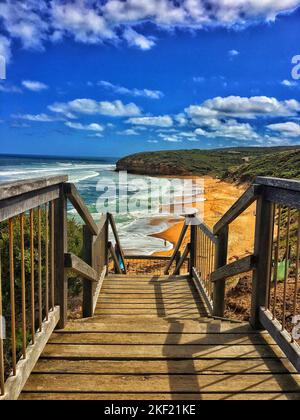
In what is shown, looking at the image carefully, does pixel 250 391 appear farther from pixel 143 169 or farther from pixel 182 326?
pixel 143 169

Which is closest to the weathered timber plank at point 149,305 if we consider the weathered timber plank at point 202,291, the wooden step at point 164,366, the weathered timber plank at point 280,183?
the weathered timber plank at point 202,291

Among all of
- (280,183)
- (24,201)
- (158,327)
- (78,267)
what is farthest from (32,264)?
(280,183)

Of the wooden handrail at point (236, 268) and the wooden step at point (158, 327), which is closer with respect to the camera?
the wooden step at point (158, 327)

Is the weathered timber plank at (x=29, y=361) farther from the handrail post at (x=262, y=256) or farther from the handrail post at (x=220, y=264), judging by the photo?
the handrail post at (x=220, y=264)

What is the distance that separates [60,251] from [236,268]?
158cm

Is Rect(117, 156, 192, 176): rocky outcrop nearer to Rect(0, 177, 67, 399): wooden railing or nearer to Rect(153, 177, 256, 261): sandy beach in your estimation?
Rect(153, 177, 256, 261): sandy beach

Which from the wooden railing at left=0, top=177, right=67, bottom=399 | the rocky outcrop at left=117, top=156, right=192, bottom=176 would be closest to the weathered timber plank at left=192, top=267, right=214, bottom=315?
the wooden railing at left=0, top=177, right=67, bottom=399

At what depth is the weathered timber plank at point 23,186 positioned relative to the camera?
1688mm

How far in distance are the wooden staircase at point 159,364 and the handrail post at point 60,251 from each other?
212mm

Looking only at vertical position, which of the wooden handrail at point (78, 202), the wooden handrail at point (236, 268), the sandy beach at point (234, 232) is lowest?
the sandy beach at point (234, 232)

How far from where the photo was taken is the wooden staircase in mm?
2182

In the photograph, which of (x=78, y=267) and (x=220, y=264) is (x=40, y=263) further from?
(x=220, y=264)

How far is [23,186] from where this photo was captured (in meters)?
1.93

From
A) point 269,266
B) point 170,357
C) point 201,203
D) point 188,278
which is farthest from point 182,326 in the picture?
point 201,203
